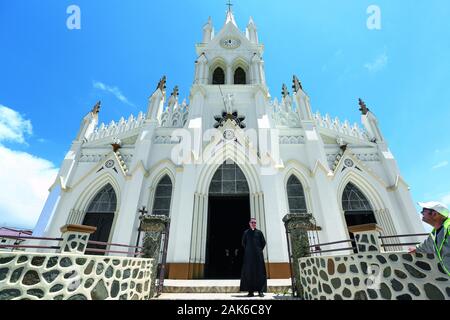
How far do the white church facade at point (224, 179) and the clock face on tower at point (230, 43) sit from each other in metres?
5.39

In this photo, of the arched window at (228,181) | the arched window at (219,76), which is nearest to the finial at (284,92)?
the arched window at (219,76)

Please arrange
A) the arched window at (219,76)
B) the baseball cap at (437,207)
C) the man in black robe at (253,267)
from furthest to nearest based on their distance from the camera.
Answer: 1. the arched window at (219,76)
2. the man in black robe at (253,267)
3. the baseball cap at (437,207)

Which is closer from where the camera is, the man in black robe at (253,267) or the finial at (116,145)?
the man in black robe at (253,267)

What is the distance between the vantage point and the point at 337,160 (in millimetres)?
10562

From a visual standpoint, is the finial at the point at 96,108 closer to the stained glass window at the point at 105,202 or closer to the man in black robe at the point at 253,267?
the stained glass window at the point at 105,202

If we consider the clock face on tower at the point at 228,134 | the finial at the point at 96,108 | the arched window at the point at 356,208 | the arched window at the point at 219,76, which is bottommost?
the arched window at the point at 356,208

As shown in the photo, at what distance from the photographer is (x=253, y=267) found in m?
4.98

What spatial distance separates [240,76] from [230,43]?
332 centimetres

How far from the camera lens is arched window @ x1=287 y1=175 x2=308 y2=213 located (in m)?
9.50

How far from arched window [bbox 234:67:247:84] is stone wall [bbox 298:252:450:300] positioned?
13.0m

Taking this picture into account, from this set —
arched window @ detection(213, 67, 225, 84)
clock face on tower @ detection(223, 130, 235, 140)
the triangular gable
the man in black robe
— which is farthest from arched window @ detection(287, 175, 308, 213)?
arched window @ detection(213, 67, 225, 84)

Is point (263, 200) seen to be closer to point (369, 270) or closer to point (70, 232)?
point (369, 270)

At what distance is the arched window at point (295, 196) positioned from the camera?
31.2 ft
